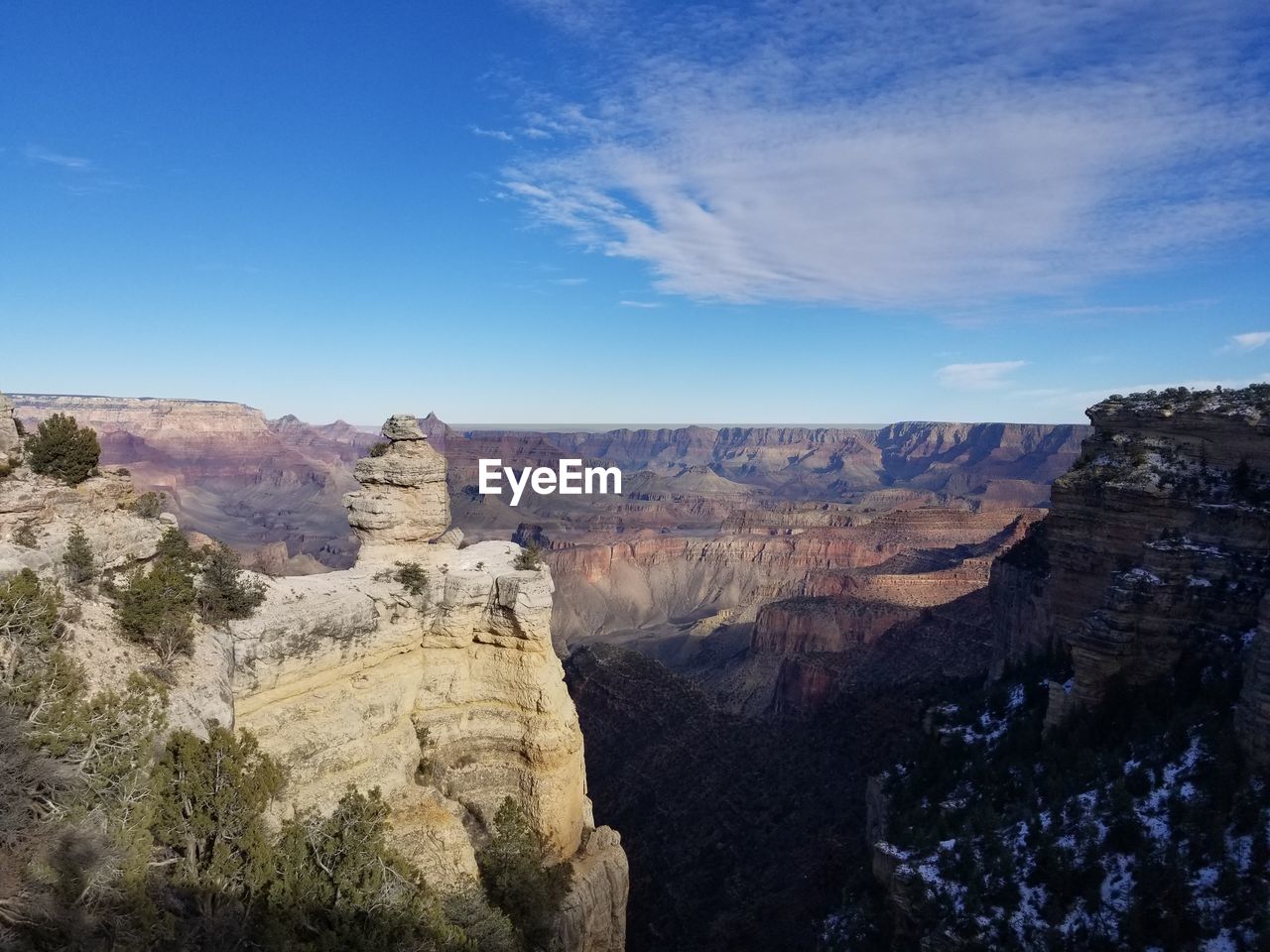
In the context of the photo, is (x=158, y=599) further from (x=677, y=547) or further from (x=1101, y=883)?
(x=677, y=547)

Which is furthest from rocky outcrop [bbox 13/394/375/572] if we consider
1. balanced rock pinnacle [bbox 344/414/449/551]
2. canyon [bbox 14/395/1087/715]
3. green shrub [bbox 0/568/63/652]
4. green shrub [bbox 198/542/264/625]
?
green shrub [bbox 0/568/63/652]

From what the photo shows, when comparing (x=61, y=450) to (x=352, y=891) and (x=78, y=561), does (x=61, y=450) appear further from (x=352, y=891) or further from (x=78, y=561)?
(x=352, y=891)

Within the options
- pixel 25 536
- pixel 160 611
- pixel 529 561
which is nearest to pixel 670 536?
pixel 529 561

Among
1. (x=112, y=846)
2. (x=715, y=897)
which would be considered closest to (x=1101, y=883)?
(x=715, y=897)

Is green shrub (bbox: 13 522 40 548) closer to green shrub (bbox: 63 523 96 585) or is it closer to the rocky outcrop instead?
green shrub (bbox: 63 523 96 585)

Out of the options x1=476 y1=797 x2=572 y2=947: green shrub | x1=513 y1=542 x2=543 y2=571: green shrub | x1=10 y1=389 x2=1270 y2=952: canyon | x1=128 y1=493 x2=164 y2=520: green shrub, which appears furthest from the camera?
x1=513 y1=542 x2=543 y2=571: green shrub

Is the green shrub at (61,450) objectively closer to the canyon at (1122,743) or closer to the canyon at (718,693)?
the canyon at (718,693)

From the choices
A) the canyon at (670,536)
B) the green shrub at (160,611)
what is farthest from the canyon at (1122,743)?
the canyon at (670,536)
